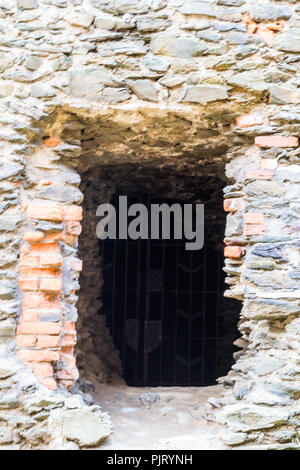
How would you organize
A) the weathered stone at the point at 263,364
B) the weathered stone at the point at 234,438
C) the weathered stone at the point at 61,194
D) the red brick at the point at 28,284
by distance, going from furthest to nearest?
the weathered stone at the point at 61,194, the red brick at the point at 28,284, the weathered stone at the point at 263,364, the weathered stone at the point at 234,438

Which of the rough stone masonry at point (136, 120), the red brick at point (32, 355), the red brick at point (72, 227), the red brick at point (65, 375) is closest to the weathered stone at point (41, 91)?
the rough stone masonry at point (136, 120)

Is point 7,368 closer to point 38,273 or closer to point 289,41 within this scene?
point 38,273

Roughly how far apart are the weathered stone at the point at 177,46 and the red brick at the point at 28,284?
5.05ft

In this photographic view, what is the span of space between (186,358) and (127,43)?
344cm

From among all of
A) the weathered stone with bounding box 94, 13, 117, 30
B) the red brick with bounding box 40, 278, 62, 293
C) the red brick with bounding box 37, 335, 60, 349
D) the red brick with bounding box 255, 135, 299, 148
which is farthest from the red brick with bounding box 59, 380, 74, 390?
the weathered stone with bounding box 94, 13, 117, 30

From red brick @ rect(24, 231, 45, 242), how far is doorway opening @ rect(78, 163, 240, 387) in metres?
1.54

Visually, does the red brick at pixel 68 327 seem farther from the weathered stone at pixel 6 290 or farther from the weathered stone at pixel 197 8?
the weathered stone at pixel 197 8

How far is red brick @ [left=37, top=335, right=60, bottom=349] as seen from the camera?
9.09 feet

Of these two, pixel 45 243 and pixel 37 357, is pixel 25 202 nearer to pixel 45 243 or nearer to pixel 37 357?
pixel 45 243

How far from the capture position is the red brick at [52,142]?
2975 millimetres

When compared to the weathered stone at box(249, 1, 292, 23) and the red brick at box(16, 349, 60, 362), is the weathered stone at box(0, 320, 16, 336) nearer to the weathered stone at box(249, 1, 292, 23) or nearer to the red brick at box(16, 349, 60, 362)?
the red brick at box(16, 349, 60, 362)

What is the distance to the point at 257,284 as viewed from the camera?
2.79 meters

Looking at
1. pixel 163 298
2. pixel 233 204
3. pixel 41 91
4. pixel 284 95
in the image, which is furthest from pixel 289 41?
pixel 163 298

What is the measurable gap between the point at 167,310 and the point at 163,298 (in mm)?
139
